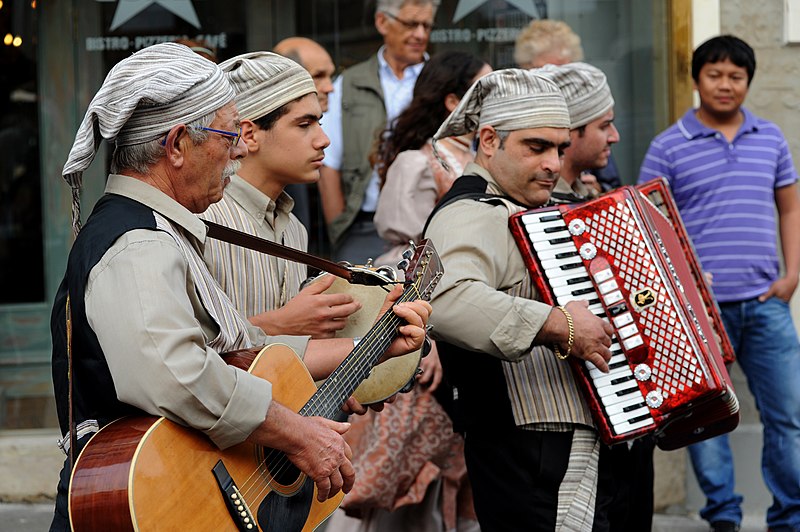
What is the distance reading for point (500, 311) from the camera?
3438 mm

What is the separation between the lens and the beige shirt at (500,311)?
3438 mm

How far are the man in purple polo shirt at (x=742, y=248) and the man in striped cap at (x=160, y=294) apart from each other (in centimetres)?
A: 321

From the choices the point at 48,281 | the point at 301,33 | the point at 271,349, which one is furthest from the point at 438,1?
the point at 271,349

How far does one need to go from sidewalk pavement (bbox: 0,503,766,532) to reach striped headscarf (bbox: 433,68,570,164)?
2862 millimetres

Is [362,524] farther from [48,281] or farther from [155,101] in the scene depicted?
[155,101]

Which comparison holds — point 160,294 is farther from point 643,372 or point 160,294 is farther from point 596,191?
point 596,191

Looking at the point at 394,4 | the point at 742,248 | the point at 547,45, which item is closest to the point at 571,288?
the point at 742,248

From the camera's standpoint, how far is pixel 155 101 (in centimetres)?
257

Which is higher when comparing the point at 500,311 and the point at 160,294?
the point at 160,294

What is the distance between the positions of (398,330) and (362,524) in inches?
85.3

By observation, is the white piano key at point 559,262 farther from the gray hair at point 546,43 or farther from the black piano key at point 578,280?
the gray hair at point 546,43

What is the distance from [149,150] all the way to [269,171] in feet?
2.66

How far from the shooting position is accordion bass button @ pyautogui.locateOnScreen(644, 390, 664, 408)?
11.5ft

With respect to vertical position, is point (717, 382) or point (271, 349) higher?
point (271, 349)
